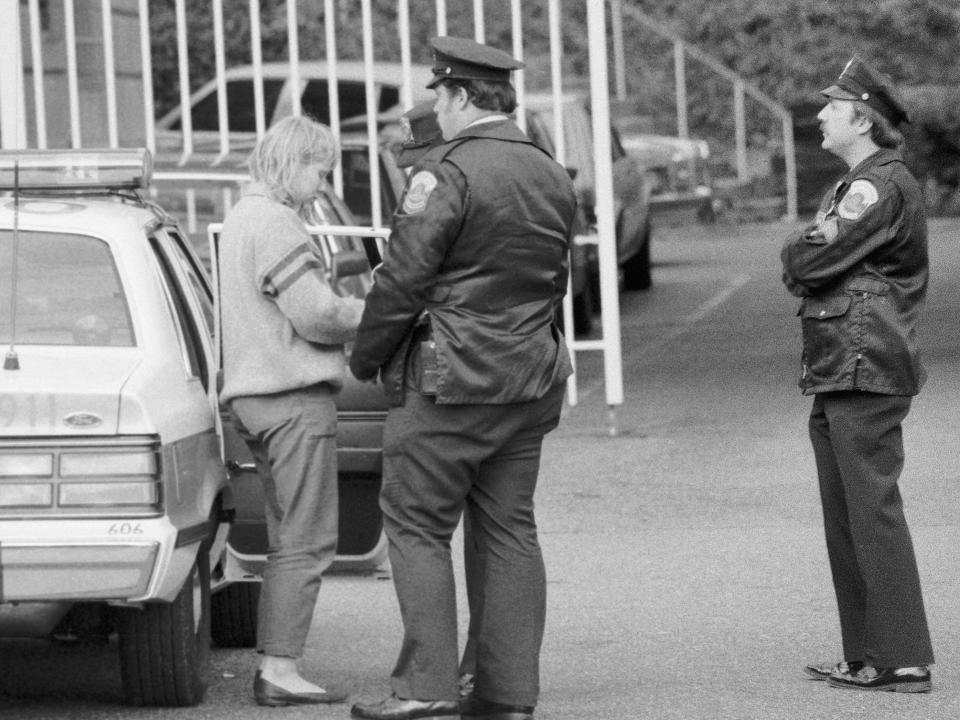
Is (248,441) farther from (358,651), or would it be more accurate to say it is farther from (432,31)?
(432,31)

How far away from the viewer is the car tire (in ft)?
21.4

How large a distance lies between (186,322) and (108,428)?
98 cm

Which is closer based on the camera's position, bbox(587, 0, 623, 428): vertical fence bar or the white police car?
the white police car

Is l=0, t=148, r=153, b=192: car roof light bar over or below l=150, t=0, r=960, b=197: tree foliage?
below

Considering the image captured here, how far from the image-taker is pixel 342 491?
6.12m

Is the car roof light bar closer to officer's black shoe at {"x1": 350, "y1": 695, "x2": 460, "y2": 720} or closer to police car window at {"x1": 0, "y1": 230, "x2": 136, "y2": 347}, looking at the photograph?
police car window at {"x1": 0, "y1": 230, "x2": 136, "y2": 347}

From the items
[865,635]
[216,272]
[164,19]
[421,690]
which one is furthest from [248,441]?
[164,19]

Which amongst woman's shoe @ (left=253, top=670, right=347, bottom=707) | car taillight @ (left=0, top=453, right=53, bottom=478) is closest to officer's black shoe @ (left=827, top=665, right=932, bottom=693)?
woman's shoe @ (left=253, top=670, right=347, bottom=707)

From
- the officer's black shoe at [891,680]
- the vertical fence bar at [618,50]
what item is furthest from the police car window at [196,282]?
the vertical fence bar at [618,50]

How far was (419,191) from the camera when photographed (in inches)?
200

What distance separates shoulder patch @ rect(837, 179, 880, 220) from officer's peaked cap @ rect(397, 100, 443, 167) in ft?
3.91

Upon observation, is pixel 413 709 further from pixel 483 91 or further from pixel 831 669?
pixel 483 91

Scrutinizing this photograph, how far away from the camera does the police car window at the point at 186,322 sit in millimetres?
5715

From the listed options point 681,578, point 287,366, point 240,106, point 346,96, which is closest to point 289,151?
point 287,366
